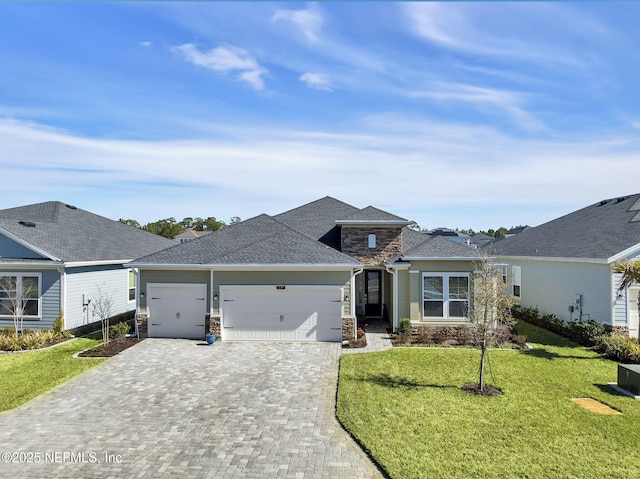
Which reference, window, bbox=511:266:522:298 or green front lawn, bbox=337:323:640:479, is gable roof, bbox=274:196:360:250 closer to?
green front lawn, bbox=337:323:640:479

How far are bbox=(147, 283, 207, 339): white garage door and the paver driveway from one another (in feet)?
10.7

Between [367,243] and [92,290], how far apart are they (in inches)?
532

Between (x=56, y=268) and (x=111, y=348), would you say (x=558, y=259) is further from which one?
(x=56, y=268)

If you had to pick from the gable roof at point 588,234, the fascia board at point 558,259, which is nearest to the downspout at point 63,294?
the fascia board at point 558,259

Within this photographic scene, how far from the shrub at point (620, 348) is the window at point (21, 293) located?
22.9 meters

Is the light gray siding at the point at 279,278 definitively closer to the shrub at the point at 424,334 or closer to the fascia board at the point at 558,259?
the shrub at the point at 424,334

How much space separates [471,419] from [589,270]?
38.3ft

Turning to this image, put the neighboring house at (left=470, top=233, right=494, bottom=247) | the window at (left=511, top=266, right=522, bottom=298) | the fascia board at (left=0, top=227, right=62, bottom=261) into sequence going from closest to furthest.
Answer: the fascia board at (left=0, top=227, right=62, bottom=261) < the window at (left=511, top=266, right=522, bottom=298) < the neighboring house at (left=470, top=233, right=494, bottom=247)

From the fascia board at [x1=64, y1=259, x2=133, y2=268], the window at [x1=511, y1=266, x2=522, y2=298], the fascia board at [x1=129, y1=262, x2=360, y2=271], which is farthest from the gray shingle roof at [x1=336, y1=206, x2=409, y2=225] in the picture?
the fascia board at [x1=64, y1=259, x2=133, y2=268]

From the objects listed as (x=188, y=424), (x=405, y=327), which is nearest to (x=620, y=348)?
(x=405, y=327)

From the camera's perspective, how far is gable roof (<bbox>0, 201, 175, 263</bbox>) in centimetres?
1692

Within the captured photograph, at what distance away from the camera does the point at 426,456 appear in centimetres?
706

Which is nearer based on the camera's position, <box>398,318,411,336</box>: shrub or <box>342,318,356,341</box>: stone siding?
<box>342,318,356,341</box>: stone siding

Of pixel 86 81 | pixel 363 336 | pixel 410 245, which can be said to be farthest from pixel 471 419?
pixel 86 81
